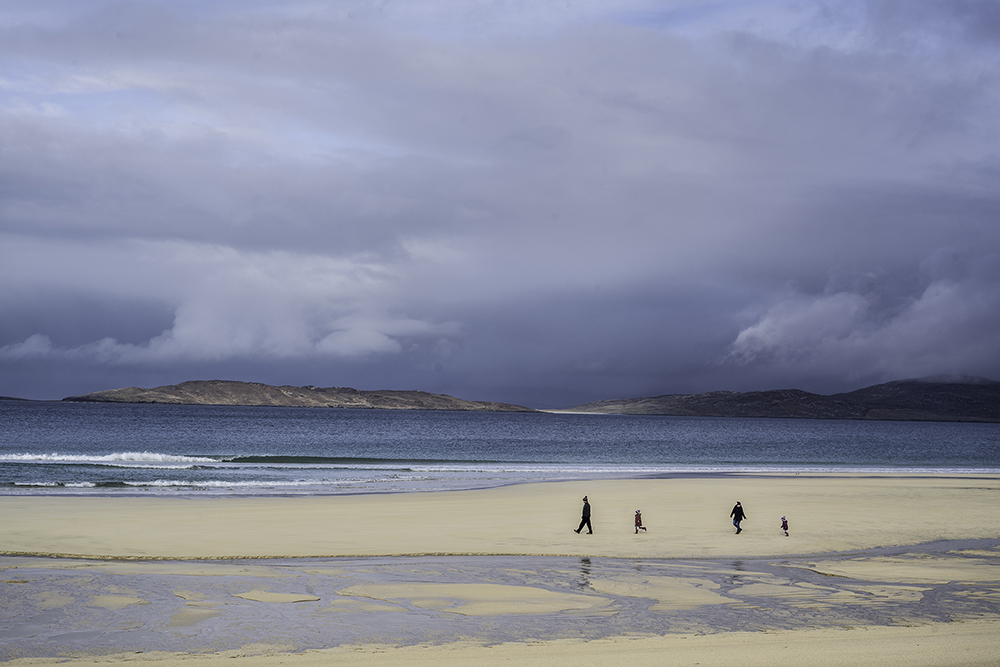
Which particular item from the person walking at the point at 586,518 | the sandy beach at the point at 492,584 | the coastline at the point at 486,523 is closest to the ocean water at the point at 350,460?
the coastline at the point at 486,523

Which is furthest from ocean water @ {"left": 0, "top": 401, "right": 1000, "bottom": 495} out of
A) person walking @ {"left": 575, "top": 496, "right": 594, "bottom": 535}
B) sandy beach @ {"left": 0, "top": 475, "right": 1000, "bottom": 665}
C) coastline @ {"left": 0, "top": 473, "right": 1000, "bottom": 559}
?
person walking @ {"left": 575, "top": 496, "right": 594, "bottom": 535}

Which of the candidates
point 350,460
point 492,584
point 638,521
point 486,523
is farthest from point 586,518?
point 350,460

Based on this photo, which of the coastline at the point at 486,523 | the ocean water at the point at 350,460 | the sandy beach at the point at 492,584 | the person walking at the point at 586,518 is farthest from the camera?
the ocean water at the point at 350,460

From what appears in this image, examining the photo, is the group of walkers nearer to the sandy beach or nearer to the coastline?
the sandy beach

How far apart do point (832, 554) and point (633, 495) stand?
15542 millimetres

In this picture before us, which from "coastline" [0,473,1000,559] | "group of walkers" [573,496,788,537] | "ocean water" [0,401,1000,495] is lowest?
"ocean water" [0,401,1000,495]

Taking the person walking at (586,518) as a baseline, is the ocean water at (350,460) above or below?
below

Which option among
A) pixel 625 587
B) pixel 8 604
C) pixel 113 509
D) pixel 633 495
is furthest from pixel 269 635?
pixel 633 495

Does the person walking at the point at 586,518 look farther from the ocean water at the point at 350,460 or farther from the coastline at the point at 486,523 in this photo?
the ocean water at the point at 350,460

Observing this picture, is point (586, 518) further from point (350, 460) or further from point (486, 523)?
point (350, 460)

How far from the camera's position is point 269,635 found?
484 inches

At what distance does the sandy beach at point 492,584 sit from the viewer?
11.7 meters

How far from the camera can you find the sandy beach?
11703mm

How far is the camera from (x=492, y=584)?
16.6 meters
